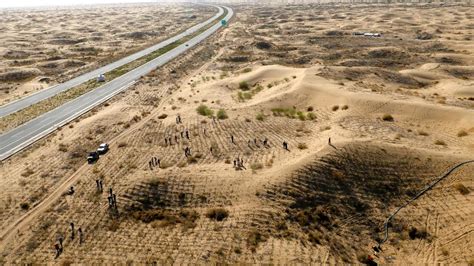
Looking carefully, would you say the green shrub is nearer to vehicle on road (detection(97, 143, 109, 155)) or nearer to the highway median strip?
vehicle on road (detection(97, 143, 109, 155))

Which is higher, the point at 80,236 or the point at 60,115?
the point at 60,115

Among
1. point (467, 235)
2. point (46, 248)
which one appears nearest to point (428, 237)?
point (467, 235)

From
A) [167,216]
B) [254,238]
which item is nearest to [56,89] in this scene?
[167,216]

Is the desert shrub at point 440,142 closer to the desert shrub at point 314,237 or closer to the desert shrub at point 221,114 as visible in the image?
the desert shrub at point 314,237

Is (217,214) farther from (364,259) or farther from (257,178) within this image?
(364,259)

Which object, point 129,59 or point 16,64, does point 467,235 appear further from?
point 16,64

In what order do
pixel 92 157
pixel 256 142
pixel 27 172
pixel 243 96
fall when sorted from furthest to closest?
pixel 243 96
pixel 256 142
pixel 92 157
pixel 27 172

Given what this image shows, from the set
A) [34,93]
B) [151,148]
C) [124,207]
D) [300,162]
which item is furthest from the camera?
[34,93]

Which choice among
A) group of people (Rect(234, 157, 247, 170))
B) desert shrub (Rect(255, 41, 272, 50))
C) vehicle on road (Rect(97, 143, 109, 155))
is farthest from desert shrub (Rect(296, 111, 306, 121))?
desert shrub (Rect(255, 41, 272, 50))
